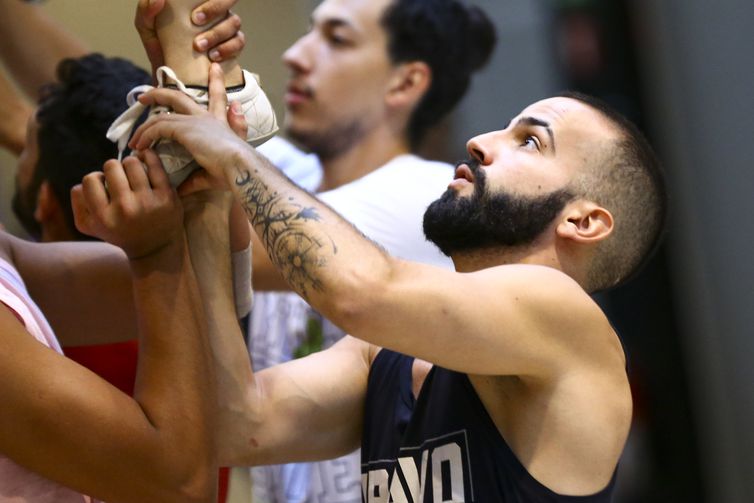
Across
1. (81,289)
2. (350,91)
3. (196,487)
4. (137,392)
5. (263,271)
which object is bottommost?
(196,487)

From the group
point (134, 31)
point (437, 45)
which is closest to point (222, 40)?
point (134, 31)

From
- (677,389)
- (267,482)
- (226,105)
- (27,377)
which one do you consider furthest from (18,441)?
(677,389)

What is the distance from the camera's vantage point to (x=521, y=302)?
5.35 ft

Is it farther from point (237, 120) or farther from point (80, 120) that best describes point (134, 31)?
point (80, 120)

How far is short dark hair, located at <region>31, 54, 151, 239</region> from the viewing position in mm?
2529

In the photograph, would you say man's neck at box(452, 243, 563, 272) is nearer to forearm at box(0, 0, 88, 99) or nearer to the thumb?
the thumb

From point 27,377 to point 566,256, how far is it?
0.82 metres

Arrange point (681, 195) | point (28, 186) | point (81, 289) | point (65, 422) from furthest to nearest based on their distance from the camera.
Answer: point (681, 195)
point (28, 186)
point (81, 289)
point (65, 422)

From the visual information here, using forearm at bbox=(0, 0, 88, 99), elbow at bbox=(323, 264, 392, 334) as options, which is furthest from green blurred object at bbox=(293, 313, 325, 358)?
elbow at bbox=(323, 264, 392, 334)

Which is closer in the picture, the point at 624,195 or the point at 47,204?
the point at 624,195

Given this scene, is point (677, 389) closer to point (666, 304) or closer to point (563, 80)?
point (666, 304)

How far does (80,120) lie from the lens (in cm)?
257

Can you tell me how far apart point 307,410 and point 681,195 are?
2943mm

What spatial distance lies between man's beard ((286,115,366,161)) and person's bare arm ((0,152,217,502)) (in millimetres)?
1590
